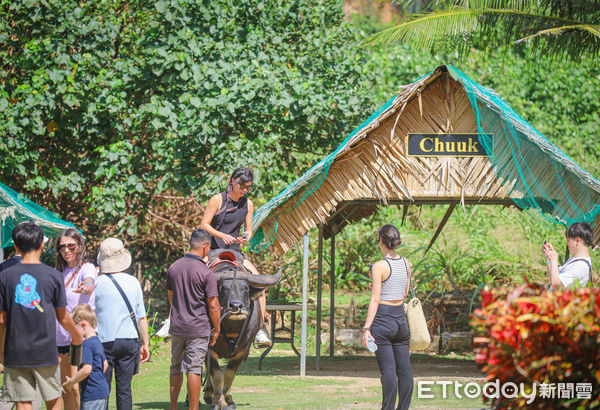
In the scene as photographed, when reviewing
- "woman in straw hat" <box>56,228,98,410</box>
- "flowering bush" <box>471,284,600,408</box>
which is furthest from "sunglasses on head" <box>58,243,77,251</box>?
"flowering bush" <box>471,284,600,408</box>

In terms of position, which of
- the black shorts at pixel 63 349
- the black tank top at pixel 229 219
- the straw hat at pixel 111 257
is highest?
the black tank top at pixel 229 219

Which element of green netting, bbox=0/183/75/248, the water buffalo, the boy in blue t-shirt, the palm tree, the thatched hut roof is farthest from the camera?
the palm tree

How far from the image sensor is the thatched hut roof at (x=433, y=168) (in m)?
9.59

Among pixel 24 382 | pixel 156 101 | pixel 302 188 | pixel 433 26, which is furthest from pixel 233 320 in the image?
pixel 433 26

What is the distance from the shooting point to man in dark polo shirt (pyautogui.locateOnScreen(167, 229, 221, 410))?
6.92m

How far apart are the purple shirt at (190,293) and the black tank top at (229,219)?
1.54 meters

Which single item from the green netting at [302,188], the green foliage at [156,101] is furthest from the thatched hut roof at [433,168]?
the green foliage at [156,101]

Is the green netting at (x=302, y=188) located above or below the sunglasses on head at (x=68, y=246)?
above

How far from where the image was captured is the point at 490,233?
698 inches

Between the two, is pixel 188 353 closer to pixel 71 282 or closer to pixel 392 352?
pixel 71 282

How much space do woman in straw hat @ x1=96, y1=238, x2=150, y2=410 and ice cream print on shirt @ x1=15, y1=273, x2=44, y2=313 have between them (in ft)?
3.41

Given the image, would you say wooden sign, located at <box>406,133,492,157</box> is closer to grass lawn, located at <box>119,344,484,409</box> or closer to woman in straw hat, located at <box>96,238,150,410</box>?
grass lawn, located at <box>119,344,484,409</box>

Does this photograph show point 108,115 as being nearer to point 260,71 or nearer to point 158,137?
point 158,137

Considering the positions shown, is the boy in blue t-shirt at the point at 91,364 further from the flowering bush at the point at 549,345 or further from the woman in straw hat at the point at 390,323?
the flowering bush at the point at 549,345
